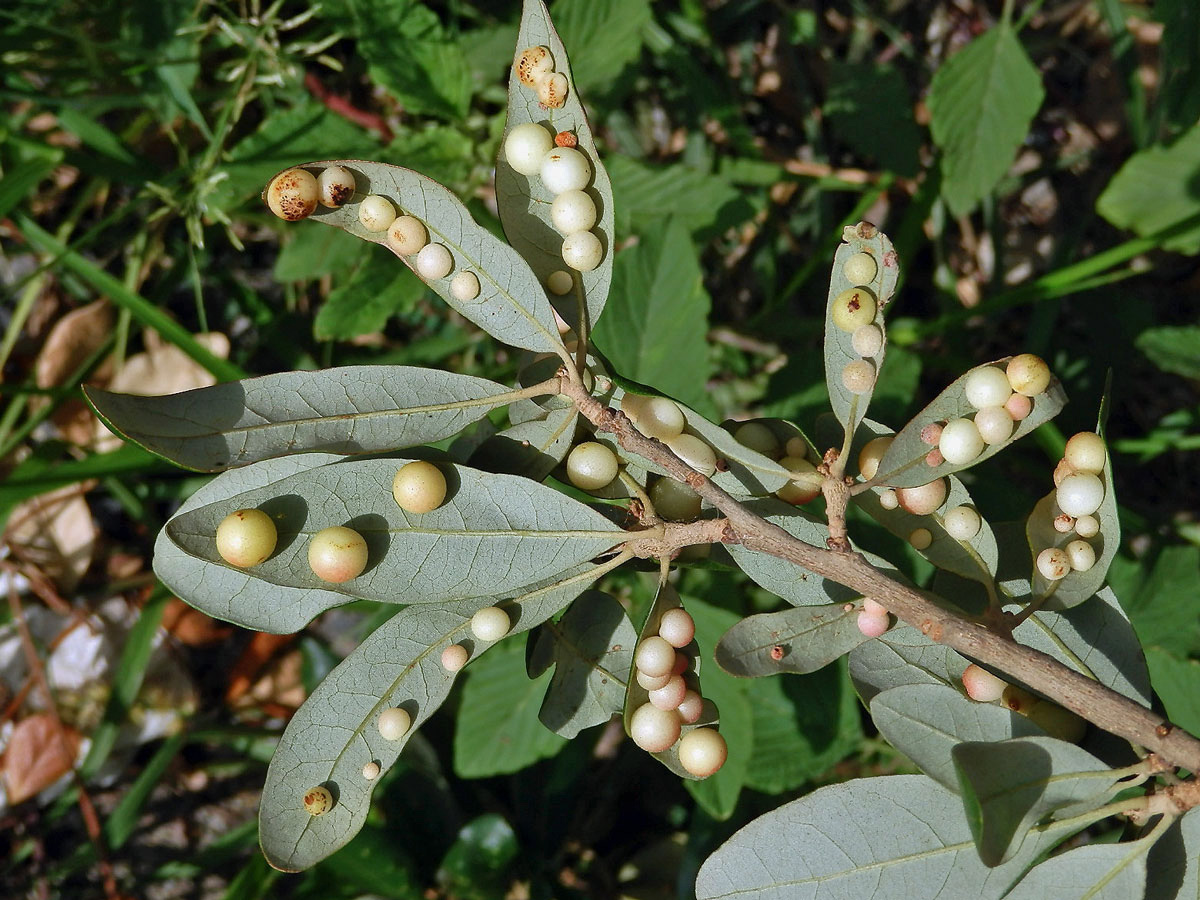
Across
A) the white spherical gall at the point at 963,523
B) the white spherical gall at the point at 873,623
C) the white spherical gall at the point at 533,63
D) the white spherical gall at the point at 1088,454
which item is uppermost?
the white spherical gall at the point at 533,63

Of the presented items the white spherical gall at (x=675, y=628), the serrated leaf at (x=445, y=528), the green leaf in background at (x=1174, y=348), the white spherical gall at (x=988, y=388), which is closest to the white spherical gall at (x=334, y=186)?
the serrated leaf at (x=445, y=528)

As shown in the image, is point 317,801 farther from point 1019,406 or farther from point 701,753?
point 1019,406

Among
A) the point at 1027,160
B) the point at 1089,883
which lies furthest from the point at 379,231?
the point at 1027,160

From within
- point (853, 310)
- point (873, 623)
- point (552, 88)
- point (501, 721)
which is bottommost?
point (501, 721)

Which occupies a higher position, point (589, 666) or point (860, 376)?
point (860, 376)

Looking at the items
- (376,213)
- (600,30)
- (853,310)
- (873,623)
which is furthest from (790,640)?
(600,30)

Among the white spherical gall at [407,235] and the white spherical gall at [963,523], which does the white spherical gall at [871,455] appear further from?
the white spherical gall at [407,235]

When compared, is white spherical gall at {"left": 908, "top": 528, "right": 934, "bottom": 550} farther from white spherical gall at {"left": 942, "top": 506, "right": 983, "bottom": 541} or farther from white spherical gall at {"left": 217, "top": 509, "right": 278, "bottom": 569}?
white spherical gall at {"left": 217, "top": 509, "right": 278, "bottom": 569}
